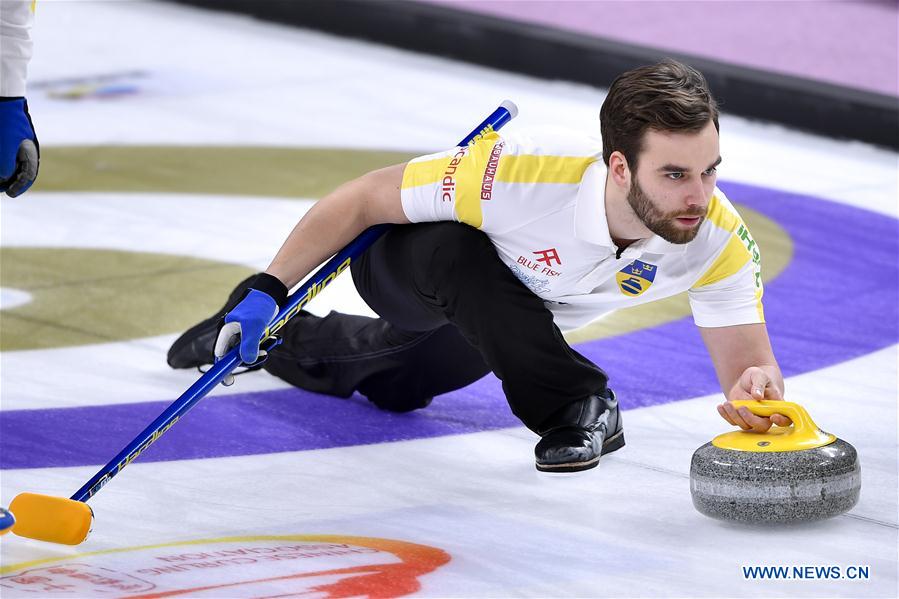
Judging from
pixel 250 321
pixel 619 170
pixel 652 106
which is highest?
pixel 652 106

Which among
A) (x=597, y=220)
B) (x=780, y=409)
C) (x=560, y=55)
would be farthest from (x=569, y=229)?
(x=560, y=55)

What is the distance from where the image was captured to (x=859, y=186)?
5559 mm

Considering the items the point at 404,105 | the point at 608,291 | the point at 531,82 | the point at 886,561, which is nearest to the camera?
the point at 886,561

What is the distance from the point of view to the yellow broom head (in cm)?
259

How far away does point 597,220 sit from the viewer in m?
2.79

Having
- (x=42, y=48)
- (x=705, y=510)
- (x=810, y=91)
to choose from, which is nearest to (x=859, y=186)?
(x=810, y=91)

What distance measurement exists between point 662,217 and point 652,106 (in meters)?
0.19

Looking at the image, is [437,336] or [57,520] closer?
[57,520]

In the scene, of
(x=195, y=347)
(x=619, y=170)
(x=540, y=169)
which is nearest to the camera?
(x=619, y=170)

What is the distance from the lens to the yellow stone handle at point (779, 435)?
8.76 ft

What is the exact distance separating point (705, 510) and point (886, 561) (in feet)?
1.03

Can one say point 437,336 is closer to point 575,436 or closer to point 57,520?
point 575,436

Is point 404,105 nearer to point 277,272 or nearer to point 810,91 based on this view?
Answer: point 810,91

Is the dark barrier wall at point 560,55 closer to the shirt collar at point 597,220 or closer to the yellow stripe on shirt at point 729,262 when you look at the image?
the yellow stripe on shirt at point 729,262
